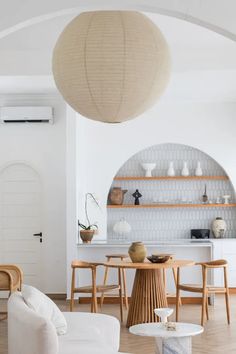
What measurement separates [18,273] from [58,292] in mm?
2616

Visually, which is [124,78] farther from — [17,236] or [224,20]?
[17,236]

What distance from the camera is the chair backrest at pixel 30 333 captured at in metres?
4.45

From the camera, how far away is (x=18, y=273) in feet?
27.2

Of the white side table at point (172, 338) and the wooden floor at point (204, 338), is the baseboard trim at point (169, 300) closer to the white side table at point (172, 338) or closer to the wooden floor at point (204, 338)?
the wooden floor at point (204, 338)

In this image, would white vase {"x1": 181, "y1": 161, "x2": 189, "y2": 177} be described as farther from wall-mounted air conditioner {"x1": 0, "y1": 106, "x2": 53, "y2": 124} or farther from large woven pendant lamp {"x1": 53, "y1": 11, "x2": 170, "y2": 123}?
large woven pendant lamp {"x1": 53, "y1": 11, "x2": 170, "y2": 123}

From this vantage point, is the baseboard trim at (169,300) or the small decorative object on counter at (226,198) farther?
the small decorative object on counter at (226,198)

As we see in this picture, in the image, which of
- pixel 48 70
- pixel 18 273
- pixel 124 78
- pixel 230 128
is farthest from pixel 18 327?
pixel 230 128

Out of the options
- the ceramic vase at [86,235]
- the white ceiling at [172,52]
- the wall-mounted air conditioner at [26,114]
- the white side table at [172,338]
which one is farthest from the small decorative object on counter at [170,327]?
the wall-mounted air conditioner at [26,114]

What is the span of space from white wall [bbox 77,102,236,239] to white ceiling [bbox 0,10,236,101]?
6.36ft

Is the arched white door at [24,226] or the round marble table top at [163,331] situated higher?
the arched white door at [24,226]

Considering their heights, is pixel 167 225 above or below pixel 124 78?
below

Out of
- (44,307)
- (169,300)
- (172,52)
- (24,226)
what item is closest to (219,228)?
(169,300)

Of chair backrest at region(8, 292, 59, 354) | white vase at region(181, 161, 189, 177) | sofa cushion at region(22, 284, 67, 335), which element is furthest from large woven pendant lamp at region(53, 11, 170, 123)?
white vase at region(181, 161, 189, 177)

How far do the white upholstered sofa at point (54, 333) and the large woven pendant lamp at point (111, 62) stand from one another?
1456 mm
